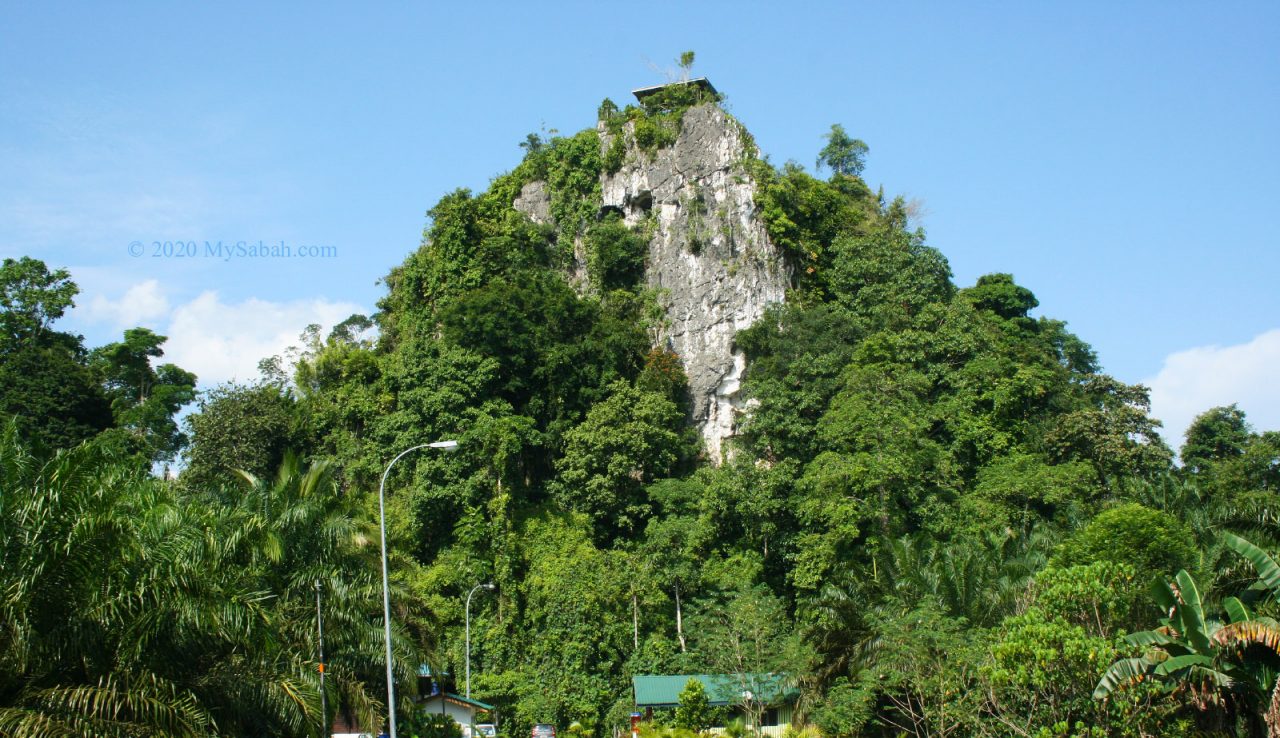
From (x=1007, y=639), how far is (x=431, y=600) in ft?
80.9

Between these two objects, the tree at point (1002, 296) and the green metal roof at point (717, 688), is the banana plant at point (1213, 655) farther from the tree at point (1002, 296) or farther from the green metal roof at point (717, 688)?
the tree at point (1002, 296)

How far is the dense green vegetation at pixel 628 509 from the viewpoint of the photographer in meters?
15.4

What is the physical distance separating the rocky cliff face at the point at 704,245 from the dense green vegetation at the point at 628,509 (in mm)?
963

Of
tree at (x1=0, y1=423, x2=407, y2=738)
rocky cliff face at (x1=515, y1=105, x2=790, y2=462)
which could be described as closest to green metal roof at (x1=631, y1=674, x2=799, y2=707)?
rocky cliff face at (x1=515, y1=105, x2=790, y2=462)

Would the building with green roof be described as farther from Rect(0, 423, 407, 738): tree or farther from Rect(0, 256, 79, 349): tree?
Rect(0, 256, 79, 349): tree

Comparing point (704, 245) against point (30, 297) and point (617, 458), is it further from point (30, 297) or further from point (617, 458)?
point (30, 297)

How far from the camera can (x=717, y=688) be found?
33250mm

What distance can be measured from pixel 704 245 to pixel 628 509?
14.0 m

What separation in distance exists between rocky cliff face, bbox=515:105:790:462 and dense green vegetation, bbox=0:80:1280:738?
0.96 metres

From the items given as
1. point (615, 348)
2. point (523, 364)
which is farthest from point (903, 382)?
point (523, 364)

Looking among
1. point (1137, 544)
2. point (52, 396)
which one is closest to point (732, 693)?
point (1137, 544)

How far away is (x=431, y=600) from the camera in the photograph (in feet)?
128

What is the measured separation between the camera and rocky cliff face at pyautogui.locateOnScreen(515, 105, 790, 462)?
47.5 meters

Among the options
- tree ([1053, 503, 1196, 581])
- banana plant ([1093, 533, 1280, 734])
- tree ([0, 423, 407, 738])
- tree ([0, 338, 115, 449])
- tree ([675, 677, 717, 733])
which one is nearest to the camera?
tree ([0, 423, 407, 738])
